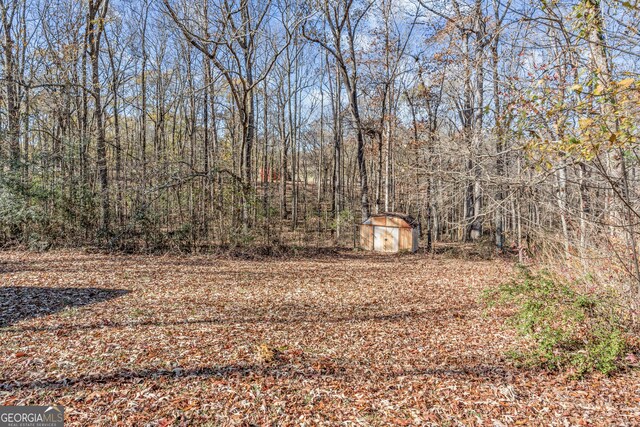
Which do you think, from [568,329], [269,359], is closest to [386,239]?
[568,329]

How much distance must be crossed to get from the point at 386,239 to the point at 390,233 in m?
0.27

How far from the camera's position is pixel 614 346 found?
352 cm

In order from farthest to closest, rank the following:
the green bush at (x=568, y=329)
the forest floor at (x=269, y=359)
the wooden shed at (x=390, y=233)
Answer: the wooden shed at (x=390, y=233) < the green bush at (x=568, y=329) < the forest floor at (x=269, y=359)

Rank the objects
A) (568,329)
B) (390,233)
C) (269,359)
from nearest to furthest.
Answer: (269,359) < (568,329) < (390,233)

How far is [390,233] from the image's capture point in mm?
13109

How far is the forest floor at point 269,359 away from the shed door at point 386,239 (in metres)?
6.00

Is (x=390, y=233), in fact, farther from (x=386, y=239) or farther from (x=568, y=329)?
(x=568, y=329)

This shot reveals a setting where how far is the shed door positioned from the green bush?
765cm

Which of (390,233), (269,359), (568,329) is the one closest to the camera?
(269,359)

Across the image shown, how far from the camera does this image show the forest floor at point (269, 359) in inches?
114

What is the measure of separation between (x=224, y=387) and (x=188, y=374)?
433 mm

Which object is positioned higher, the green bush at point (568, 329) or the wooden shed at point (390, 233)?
the wooden shed at point (390, 233)

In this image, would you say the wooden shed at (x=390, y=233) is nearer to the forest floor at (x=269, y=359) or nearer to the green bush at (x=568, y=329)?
the forest floor at (x=269, y=359)

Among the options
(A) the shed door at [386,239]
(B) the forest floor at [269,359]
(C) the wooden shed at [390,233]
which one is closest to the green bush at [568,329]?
(B) the forest floor at [269,359]
